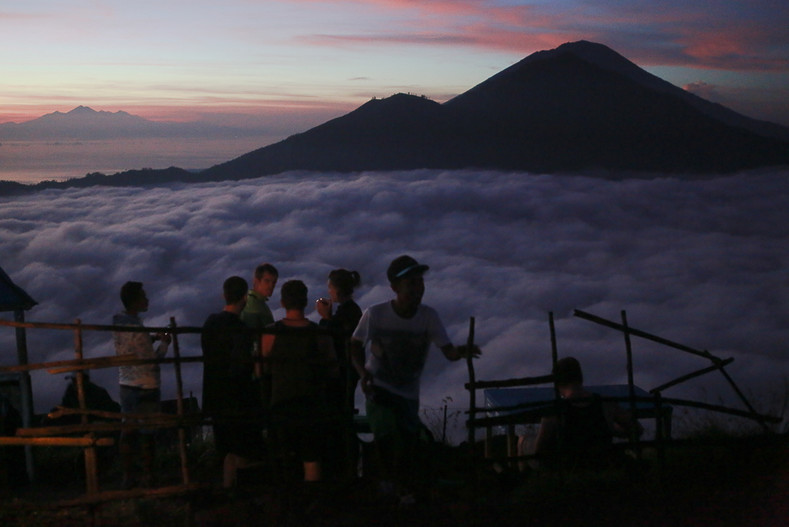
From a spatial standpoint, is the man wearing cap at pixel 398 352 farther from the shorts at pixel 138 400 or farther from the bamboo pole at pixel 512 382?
the shorts at pixel 138 400

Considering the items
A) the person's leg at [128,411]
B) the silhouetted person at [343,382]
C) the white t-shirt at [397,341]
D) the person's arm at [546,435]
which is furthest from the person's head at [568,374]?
the person's leg at [128,411]

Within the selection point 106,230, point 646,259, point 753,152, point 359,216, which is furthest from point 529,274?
point 753,152

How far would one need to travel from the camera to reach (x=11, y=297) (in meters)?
7.69

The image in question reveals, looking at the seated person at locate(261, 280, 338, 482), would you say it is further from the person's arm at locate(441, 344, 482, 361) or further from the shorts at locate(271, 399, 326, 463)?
the person's arm at locate(441, 344, 482, 361)

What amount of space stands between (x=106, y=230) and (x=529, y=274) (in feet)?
196

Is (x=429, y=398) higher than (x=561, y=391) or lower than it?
lower

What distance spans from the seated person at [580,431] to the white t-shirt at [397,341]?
100cm

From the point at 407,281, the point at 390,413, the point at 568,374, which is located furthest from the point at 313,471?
the point at 568,374

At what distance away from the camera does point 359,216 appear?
5281 inches

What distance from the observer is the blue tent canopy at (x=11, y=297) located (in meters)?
7.62

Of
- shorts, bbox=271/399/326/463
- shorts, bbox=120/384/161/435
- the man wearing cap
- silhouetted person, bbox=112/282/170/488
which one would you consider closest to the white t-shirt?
the man wearing cap

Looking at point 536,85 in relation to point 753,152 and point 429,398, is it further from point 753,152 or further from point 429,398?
point 429,398

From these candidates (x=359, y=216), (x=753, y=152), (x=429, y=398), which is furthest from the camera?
(x=753, y=152)

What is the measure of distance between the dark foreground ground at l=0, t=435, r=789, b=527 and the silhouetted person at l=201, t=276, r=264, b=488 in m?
0.25
